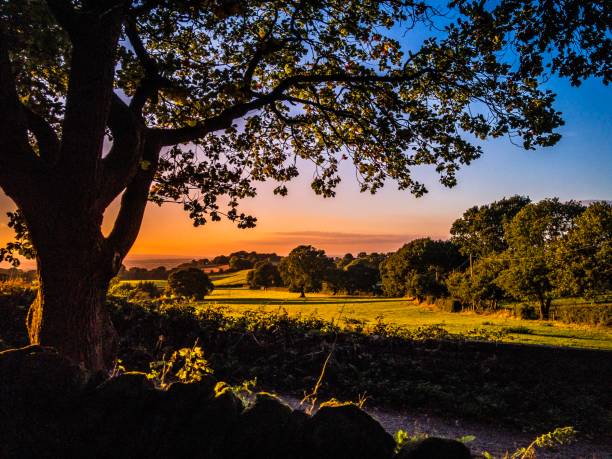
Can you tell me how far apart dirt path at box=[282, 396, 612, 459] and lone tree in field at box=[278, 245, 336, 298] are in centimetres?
7347

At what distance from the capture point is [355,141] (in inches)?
398

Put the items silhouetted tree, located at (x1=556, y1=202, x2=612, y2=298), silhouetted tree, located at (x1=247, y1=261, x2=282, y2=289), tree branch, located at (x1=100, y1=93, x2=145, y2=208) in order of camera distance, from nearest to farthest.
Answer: tree branch, located at (x1=100, y1=93, x2=145, y2=208), silhouetted tree, located at (x1=556, y1=202, x2=612, y2=298), silhouetted tree, located at (x1=247, y1=261, x2=282, y2=289)

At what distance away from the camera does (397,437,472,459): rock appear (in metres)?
2.53

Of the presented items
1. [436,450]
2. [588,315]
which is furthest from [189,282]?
[436,450]

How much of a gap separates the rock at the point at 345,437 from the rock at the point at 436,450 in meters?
0.13

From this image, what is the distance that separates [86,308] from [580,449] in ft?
29.5

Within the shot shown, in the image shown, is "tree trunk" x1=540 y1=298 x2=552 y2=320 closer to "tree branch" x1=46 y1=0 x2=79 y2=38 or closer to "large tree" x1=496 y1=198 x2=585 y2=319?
"large tree" x1=496 y1=198 x2=585 y2=319

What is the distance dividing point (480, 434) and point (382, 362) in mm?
3443

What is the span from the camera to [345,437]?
2.58m

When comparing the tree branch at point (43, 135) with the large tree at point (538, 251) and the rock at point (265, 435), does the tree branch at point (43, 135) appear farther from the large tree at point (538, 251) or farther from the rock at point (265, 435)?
the large tree at point (538, 251)

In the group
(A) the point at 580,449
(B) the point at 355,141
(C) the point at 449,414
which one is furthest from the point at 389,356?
(B) the point at 355,141

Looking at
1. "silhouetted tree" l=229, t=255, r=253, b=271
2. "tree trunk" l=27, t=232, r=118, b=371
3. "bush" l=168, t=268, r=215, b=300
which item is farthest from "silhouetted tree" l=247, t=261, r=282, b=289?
"tree trunk" l=27, t=232, r=118, b=371

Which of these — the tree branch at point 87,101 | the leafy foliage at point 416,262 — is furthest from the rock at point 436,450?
the leafy foliage at point 416,262

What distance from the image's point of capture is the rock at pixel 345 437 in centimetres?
257
